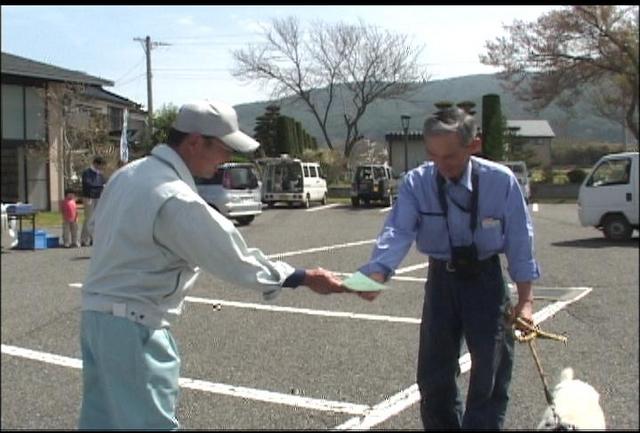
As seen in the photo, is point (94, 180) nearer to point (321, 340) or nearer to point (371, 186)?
point (371, 186)

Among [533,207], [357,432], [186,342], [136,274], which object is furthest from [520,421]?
[136,274]

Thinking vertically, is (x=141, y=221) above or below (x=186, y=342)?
above

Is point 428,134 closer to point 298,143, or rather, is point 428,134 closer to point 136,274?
point 298,143

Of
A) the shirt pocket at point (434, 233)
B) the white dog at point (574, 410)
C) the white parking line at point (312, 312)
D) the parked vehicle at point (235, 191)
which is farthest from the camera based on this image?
the white parking line at point (312, 312)

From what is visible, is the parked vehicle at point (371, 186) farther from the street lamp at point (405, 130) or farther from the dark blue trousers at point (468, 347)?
the dark blue trousers at point (468, 347)

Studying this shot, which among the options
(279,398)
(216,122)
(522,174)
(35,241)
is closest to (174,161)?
(216,122)

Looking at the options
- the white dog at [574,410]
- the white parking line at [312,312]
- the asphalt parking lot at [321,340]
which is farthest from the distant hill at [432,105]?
the white parking line at [312,312]
